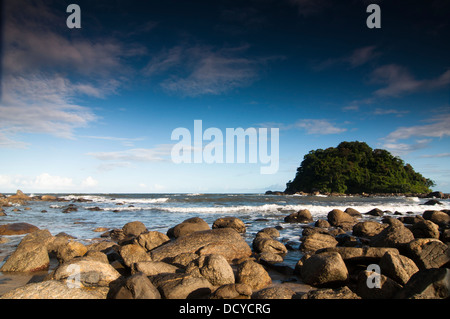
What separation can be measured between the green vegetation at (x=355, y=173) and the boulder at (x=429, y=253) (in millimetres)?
70391

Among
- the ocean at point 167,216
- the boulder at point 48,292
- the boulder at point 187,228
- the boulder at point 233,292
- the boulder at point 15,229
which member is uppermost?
the boulder at point 48,292

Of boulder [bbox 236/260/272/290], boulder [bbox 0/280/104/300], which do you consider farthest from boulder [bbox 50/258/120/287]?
boulder [bbox 236/260/272/290]

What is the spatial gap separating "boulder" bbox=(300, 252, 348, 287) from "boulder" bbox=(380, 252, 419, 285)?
0.83m

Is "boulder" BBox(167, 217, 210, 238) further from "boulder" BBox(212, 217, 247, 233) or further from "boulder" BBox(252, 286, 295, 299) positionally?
"boulder" BBox(252, 286, 295, 299)

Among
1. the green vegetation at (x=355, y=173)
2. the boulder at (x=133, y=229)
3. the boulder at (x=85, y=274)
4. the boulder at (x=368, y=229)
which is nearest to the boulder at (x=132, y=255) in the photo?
the boulder at (x=85, y=274)

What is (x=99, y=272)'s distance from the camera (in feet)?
17.4

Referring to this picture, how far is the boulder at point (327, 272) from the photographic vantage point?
5352 mm

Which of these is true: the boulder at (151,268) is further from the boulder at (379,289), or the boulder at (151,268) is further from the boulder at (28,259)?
the boulder at (379,289)

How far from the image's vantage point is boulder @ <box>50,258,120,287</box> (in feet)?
16.4

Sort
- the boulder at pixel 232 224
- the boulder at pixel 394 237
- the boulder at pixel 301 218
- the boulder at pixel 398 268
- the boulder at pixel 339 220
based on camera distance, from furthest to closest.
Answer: the boulder at pixel 301 218 < the boulder at pixel 339 220 < the boulder at pixel 232 224 < the boulder at pixel 394 237 < the boulder at pixel 398 268

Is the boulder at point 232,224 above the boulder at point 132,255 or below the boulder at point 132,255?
below

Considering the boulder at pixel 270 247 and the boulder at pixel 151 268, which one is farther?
the boulder at pixel 270 247
